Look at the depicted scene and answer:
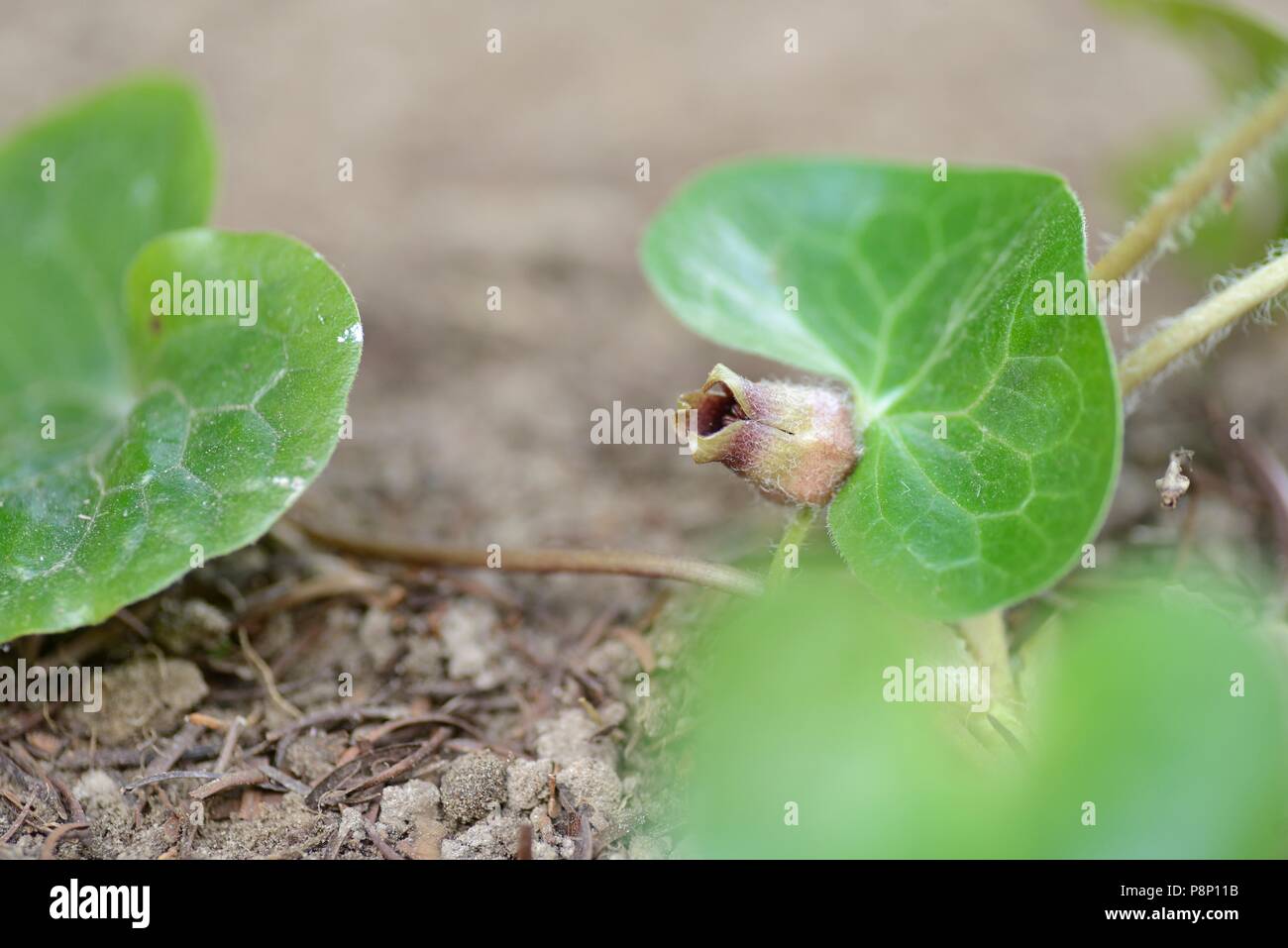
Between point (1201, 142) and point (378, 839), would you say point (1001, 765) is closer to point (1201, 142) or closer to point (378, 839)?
point (378, 839)

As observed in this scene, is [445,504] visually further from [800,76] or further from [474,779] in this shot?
[800,76]

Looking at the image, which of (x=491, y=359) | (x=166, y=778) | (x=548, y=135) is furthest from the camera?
(x=548, y=135)

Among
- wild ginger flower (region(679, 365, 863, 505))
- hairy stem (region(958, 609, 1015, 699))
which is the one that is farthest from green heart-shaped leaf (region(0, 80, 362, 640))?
hairy stem (region(958, 609, 1015, 699))

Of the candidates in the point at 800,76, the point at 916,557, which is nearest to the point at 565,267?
the point at 800,76

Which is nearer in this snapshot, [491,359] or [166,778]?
[166,778]

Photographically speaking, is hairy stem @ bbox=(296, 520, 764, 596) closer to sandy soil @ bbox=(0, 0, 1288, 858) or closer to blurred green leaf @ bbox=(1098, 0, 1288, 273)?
sandy soil @ bbox=(0, 0, 1288, 858)

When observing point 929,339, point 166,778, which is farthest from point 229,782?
point 929,339
